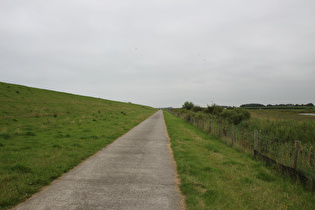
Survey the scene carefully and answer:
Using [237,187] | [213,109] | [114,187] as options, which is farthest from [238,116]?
[114,187]

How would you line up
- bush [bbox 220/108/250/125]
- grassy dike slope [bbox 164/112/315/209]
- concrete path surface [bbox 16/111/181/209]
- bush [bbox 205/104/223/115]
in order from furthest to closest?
bush [bbox 205/104/223/115]
bush [bbox 220/108/250/125]
grassy dike slope [bbox 164/112/315/209]
concrete path surface [bbox 16/111/181/209]

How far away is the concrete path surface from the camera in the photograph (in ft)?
13.0

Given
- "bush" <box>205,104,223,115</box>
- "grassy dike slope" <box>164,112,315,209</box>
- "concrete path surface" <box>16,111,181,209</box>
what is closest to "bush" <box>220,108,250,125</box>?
"bush" <box>205,104,223,115</box>

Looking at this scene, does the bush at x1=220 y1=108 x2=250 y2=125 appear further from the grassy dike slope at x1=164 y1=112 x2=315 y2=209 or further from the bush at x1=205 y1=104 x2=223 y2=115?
the grassy dike slope at x1=164 y1=112 x2=315 y2=209

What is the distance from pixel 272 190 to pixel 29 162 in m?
8.42

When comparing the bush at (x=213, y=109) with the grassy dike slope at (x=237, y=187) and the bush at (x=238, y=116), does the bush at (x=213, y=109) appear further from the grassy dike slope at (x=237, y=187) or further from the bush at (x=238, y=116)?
the grassy dike slope at (x=237, y=187)

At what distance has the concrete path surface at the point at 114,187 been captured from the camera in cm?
397

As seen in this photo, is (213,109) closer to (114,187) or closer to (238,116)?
(238,116)

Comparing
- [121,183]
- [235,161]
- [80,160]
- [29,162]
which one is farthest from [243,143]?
[29,162]

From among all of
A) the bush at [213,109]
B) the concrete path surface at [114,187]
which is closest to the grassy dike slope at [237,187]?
the concrete path surface at [114,187]

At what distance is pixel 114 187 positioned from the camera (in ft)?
15.9

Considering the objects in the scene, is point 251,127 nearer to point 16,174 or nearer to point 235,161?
point 235,161

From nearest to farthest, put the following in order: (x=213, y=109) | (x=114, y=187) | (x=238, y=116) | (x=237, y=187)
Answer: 1. (x=114, y=187)
2. (x=237, y=187)
3. (x=238, y=116)
4. (x=213, y=109)

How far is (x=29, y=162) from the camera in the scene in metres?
6.55
